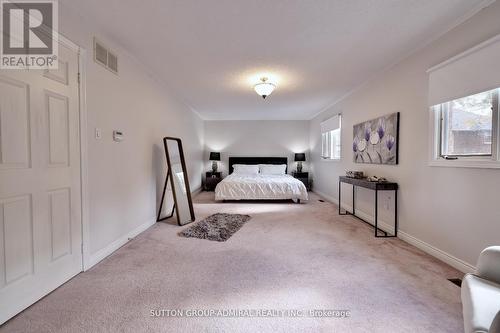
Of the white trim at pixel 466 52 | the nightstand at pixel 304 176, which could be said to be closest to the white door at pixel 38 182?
the white trim at pixel 466 52

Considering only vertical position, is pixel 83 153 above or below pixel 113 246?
above

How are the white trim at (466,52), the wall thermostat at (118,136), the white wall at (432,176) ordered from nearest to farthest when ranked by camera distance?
the white trim at (466,52), the white wall at (432,176), the wall thermostat at (118,136)

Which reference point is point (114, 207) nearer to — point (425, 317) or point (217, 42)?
point (217, 42)

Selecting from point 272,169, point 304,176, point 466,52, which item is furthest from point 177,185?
point 304,176

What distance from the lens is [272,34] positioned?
2299mm

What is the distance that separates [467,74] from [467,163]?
792mm

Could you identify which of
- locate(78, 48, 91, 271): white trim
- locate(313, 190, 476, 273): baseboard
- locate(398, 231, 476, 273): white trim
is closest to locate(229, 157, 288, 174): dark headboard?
locate(313, 190, 476, 273): baseboard

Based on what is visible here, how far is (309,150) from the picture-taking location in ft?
24.1

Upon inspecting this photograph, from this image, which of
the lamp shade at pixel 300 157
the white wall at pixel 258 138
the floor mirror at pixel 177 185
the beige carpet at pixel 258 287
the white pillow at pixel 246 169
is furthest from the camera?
the white wall at pixel 258 138

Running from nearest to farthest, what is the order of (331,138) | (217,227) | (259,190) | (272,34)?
(272,34), (217,227), (259,190), (331,138)

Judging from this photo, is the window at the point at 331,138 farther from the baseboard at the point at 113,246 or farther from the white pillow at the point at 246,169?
the baseboard at the point at 113,246

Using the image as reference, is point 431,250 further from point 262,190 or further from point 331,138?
point 331,138

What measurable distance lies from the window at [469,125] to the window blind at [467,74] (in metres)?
0.11

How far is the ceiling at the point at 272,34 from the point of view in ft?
6.18
